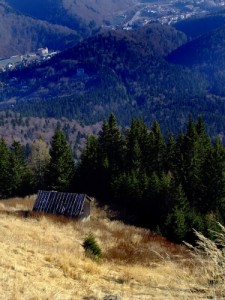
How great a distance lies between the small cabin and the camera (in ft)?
152

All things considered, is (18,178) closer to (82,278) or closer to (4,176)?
(4,176)

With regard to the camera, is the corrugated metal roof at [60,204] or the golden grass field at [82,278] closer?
the golden grass field at [82,278]

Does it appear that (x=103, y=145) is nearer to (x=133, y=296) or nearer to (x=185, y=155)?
(x=185, y=155)

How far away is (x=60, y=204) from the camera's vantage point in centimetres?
4725

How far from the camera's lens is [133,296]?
1239cm

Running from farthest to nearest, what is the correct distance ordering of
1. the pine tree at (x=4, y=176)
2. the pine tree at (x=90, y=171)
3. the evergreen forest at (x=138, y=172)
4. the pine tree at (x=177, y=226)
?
the pine tree at (x=4, y=176) < the pine tree at (x=90, y=171) < the evergreen forest at (x=138, y=172) < the pine tree at (x=177, y=226)

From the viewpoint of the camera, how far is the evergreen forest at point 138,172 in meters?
59.9

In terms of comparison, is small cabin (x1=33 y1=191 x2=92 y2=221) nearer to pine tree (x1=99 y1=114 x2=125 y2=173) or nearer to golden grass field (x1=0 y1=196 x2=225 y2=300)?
pine tree (x1=99 y1=114 x2=125 y2=173)

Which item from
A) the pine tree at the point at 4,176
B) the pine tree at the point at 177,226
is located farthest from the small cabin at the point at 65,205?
the pine tree at the point at 4,176

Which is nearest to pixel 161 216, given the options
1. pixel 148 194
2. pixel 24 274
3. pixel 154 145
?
pixel 148 194

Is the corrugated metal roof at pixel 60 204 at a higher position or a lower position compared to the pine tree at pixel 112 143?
higher

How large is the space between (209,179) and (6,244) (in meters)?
46.5

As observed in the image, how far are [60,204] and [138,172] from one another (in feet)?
75.9

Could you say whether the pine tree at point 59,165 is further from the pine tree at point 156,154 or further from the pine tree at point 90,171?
the pine tree at point 156,154
